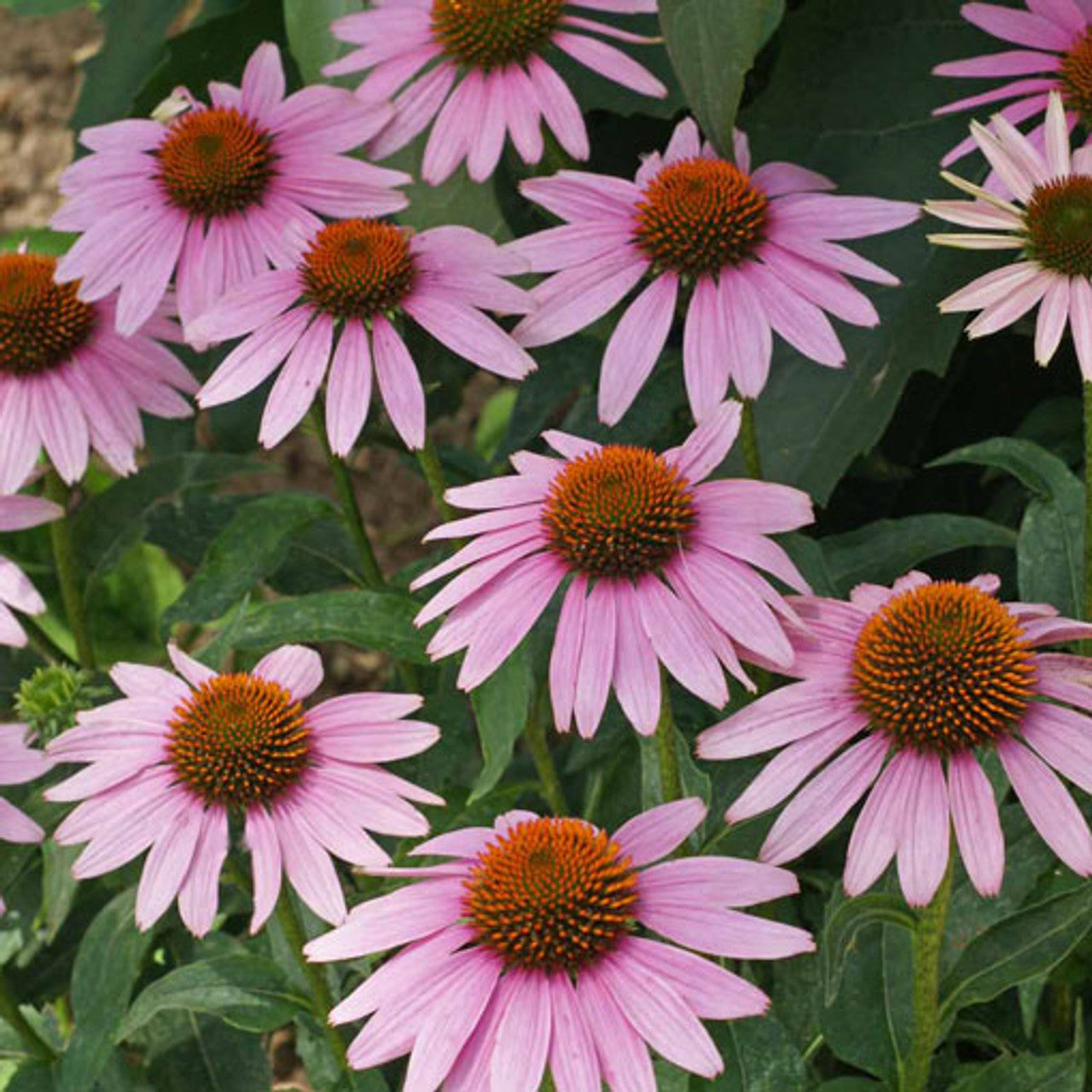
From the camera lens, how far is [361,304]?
3.73 feet

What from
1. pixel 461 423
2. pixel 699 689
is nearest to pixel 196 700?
pixel 699 689

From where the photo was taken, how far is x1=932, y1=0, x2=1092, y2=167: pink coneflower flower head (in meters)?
1.25

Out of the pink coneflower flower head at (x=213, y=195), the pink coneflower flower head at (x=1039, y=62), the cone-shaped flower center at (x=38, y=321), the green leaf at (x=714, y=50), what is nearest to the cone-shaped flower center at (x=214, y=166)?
the pink coneflower flower head at (x=213, y=195)

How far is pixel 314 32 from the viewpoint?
149cm

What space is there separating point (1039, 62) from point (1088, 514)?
1.21 ft

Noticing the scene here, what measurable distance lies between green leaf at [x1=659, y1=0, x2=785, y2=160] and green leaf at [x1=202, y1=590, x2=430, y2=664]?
336 millimetres

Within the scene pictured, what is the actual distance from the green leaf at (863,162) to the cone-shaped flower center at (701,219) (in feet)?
0.77

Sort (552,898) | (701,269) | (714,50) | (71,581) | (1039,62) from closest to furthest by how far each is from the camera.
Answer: (552,898)
(714,50)
(701,269)
(1039,62)
(71,581)

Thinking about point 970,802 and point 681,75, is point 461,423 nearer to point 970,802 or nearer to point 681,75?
point 681,75

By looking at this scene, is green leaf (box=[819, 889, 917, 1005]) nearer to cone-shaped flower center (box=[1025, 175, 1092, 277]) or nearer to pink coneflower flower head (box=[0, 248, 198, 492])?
cone-shaped flower center (box=[1025, 175, 1092, 277])

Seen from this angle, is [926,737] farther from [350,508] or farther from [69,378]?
[69,378]

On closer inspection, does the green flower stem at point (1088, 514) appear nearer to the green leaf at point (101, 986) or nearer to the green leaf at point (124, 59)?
the green leaf at point (101, 986)

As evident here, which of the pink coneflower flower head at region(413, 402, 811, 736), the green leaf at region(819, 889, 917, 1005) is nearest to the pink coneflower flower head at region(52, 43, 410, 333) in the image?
the pink coneflower flower head at region(413, 402, 811, 736)

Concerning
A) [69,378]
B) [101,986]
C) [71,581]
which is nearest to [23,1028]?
[101,986]
